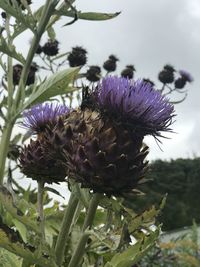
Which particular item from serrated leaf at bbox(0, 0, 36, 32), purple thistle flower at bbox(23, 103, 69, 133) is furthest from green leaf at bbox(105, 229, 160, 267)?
serrated leaf at bbox(0, 0, 36, 32)

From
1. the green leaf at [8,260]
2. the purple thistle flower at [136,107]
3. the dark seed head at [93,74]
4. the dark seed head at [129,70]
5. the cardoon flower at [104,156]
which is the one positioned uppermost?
the dark seed head at [129,70]

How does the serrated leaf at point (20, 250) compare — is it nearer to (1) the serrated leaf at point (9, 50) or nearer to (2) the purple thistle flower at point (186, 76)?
(1) the serrated leaf at point (9, 50)

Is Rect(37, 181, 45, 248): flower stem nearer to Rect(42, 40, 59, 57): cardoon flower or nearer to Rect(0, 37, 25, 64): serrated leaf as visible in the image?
Rect(0, 37, 25, 64): serrated leaf

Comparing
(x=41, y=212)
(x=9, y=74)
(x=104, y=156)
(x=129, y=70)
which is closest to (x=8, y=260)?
(x=41, y=212)

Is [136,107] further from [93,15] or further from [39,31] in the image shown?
[39,31]

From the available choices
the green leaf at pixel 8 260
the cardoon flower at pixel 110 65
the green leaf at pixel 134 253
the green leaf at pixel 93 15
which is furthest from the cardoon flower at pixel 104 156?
the cardoon flower at pixel 110 65

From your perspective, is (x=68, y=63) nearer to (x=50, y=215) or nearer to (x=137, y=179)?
(x=50, y=215)

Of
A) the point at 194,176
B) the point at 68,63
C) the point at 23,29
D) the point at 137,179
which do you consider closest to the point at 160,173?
the point at 194,176
